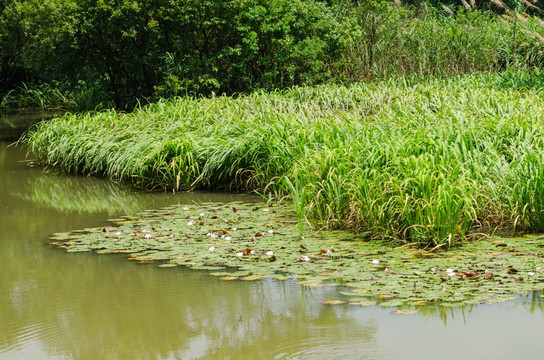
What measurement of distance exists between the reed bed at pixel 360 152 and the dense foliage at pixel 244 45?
→ 6.90ft

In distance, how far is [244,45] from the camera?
49.2 feet

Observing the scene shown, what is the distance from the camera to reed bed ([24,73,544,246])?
5.99 metres

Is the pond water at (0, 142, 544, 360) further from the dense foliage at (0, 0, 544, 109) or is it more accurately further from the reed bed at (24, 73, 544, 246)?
the dense foliage at (0, 0, 544, 109)

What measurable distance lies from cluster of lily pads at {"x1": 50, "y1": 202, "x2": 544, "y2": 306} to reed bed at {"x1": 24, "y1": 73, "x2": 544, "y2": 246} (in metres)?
0.30

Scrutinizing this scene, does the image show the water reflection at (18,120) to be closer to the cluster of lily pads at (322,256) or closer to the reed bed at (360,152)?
the reed bed at (360,152)

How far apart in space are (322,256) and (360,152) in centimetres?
187

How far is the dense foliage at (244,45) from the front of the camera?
14.6m

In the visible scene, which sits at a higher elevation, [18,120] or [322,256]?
[18,120]

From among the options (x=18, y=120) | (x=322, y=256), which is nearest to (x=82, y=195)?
(x=322, y=256)

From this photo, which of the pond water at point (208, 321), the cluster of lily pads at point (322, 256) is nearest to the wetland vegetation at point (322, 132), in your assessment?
the cluster of lily pads at point (322, 256)

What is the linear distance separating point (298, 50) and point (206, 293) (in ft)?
34.2

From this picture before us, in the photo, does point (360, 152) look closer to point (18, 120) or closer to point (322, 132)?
point (322, 132)

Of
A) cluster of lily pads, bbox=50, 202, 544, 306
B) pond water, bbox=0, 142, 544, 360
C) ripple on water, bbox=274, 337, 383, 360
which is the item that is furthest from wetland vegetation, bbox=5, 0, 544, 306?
ripple on water, bbox=274, 337, 383, 360

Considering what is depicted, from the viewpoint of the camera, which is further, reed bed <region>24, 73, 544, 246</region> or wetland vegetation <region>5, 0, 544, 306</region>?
reed bed <region>24, 73, 544, 246</region>
